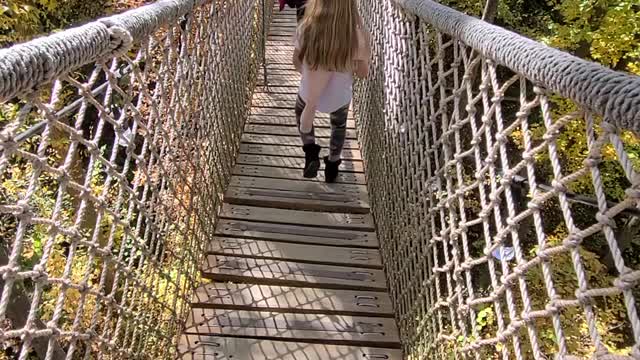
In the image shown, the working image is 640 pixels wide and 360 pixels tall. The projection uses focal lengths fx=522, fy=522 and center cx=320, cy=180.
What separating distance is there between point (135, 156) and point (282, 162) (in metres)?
1.32

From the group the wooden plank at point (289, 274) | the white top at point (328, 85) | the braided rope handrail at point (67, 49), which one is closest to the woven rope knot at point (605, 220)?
the braided rope handrail at point (67, 49)

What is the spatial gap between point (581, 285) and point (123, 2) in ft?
17.1

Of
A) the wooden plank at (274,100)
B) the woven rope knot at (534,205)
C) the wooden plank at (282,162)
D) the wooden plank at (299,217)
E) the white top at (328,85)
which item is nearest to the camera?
the woven rope knot at (534,205)

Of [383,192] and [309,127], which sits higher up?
[309,127]

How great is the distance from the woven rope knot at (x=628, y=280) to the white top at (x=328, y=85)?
1.52 metres

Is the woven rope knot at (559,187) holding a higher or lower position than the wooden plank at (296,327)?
higher

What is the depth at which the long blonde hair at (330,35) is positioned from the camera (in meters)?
1.86

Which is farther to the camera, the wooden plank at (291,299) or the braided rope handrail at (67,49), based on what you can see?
the wooden plank at (291,299)

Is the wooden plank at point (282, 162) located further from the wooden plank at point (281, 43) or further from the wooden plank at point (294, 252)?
the wooden plank at point (281, 43)

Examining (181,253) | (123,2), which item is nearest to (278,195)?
(181,253)

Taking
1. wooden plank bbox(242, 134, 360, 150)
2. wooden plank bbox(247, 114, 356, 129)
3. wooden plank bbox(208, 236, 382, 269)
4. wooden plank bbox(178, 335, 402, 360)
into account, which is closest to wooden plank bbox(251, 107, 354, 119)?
wooden plank bbox(247, 114, 356, 129)

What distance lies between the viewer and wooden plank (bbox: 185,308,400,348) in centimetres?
169

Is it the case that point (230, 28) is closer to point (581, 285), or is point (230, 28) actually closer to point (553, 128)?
point (553, 128)

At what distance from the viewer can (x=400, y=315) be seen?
1.74m
